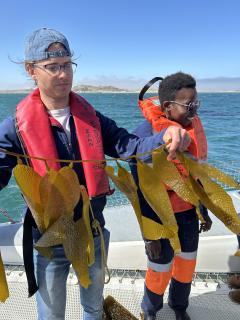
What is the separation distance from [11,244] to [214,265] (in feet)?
5.86

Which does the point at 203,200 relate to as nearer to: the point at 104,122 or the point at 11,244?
the point at 104,122

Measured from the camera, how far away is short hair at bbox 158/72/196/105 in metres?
1.99

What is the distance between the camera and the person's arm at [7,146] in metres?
1.46

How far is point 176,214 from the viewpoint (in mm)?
2037

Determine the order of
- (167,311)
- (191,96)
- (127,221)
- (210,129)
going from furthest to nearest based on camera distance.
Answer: (210,129)
(127,221)
(167,311)
(191,96)

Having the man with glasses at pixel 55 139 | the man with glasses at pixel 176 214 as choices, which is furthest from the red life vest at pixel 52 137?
the man with glasses at pixel 176 214

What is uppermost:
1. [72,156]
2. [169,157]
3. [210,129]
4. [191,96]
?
[191,96]

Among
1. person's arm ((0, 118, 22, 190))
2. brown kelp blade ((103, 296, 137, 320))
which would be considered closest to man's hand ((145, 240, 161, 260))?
brown kelp blade ((103, 296, 137, 320))

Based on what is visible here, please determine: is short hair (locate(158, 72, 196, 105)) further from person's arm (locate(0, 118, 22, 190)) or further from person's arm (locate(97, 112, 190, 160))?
person's arm (locate(0, 118, 22, 190))

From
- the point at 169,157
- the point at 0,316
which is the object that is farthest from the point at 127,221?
the point at 169,157

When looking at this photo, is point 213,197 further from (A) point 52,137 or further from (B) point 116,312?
(B) point 116,312

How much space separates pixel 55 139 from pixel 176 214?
868 mm

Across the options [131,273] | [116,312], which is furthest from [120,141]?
[131,273]

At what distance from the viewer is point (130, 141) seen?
5.33 feet
